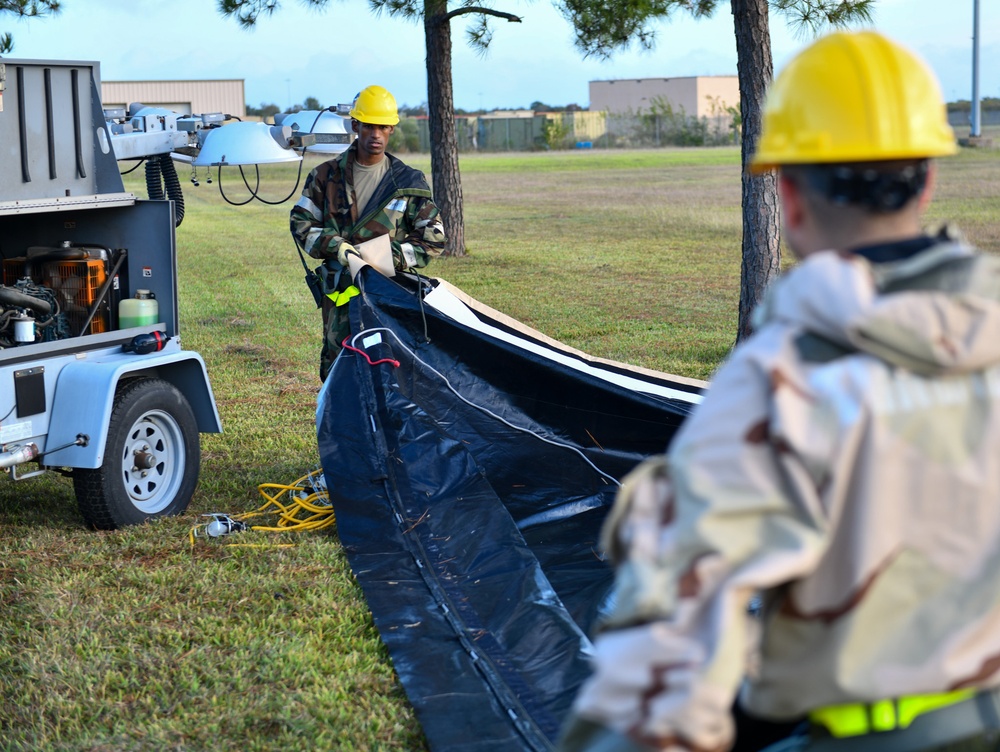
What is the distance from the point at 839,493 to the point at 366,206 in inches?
193

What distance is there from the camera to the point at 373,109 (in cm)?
591

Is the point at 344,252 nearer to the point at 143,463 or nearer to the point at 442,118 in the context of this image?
the point at 143,463

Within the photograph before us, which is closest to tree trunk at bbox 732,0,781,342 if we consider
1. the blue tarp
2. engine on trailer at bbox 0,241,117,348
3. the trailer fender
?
the blue tarp

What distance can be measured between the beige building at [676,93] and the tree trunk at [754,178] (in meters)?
86.1

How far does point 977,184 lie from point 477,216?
12.3 meters

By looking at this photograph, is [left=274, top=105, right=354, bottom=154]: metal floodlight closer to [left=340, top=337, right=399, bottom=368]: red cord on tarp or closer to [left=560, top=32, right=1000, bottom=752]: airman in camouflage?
[left=340, top=337, right=399, bottom=368]: red cord on tarp

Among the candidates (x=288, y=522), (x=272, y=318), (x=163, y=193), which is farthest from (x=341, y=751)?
(x=272, y=318)

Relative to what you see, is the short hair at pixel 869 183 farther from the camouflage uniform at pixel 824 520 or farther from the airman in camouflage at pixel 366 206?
the airman in camouflage at pixel 366 206

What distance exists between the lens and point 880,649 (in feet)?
4.78

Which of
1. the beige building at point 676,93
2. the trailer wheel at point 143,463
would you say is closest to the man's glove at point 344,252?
the trailer wheel at point 143,463

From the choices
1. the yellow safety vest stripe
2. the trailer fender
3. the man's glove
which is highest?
the man's glove

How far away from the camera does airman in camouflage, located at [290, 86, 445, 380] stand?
5.93 m

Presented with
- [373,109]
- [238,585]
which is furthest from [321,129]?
[238,585]

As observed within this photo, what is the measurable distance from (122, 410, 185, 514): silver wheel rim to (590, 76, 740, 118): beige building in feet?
295
